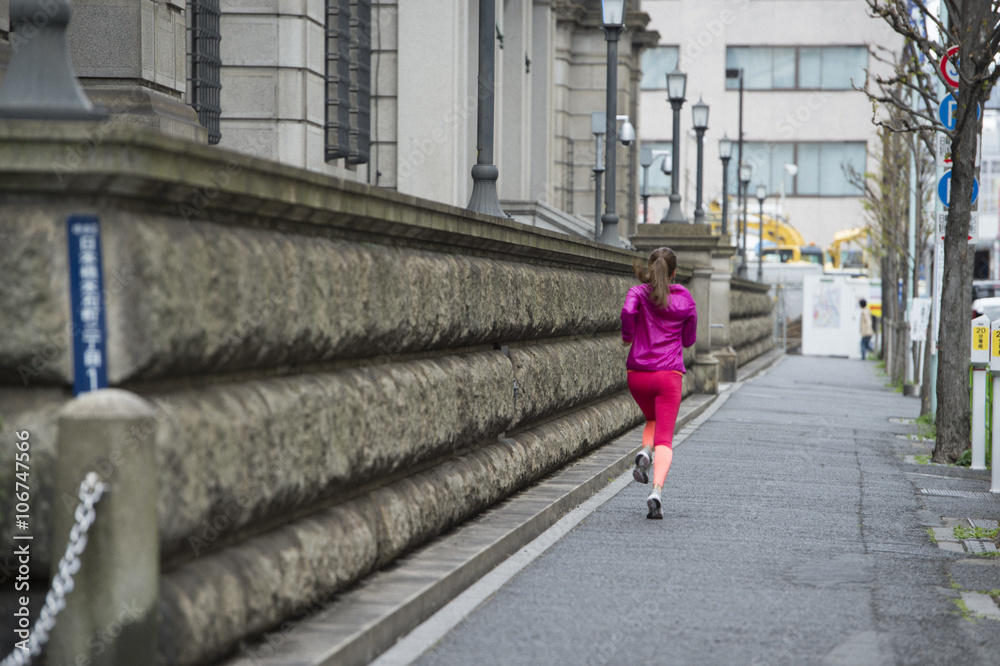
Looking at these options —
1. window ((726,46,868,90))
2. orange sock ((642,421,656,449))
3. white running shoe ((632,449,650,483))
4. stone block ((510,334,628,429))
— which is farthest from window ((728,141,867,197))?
white running shoe ((632,449,650,483))

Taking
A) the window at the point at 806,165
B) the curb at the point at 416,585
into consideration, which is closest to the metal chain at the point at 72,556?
the curb at the point at 416,585

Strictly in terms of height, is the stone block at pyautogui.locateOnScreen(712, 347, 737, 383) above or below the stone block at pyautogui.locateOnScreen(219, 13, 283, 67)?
below

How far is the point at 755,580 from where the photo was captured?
7.04 m

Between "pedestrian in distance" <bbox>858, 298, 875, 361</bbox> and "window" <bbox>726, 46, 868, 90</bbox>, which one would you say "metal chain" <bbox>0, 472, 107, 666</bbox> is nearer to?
"pedestrian in distance" <bbox>858, 298, 875, 361</bbox>

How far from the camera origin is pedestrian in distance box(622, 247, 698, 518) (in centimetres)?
924

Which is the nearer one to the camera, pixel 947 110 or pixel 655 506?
pixel 655 506

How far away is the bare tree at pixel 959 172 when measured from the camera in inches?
522

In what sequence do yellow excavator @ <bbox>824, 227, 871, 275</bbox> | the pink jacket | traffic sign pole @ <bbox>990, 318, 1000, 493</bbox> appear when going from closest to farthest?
the pink jacket
traffic sign pole @ <bbox>990, 318, 1000, 493</bbox>
yellow excavator @ <bbox>824, 227, 871, 275</bbox>

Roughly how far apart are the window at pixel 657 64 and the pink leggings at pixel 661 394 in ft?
213

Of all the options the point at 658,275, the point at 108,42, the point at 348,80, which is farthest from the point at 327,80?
the point at 658,275

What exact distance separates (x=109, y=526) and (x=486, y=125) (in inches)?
258

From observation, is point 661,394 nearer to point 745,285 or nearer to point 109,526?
point 109,526

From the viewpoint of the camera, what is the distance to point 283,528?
5.15m

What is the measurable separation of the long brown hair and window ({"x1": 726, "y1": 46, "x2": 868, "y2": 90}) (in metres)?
65.1
